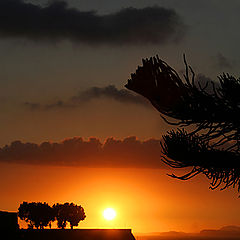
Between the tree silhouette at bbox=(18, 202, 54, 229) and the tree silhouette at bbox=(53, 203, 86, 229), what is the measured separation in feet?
10.9

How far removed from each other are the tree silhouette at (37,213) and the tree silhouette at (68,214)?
3.32 m

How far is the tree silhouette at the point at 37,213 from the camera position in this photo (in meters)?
114

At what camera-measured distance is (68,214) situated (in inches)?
4803

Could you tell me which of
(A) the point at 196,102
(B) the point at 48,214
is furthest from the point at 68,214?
(A) the point at 196,102

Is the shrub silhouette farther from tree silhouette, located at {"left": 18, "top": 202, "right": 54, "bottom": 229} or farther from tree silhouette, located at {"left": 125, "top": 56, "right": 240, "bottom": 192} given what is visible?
tree silhouette, located at {"left": 125, "top": 56, "right": 240, "bottom": 192}

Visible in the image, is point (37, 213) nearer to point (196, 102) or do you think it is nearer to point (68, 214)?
point (68, 214)

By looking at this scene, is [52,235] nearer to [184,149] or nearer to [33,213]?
[184,149]

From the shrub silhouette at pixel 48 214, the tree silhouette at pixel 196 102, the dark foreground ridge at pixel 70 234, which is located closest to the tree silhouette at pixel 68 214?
the shrub silhouette at pixel 48 214

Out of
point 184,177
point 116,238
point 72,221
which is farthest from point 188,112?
point 72,221

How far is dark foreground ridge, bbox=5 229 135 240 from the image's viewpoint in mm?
49916

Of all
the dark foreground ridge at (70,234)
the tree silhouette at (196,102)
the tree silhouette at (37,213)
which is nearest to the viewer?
the tree silhouette at (196,102)

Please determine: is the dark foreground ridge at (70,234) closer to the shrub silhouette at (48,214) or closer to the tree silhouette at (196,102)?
the tree silhouette at (196,102)

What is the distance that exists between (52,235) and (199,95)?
163 ft

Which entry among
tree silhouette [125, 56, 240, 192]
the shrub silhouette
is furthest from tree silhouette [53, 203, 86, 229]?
tree silhouette [125, 56, 240, 192]
